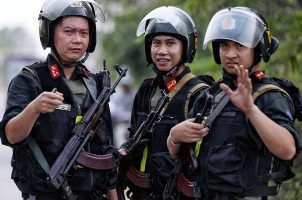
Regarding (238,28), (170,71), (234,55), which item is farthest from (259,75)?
(170,71)

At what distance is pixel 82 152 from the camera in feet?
16.1

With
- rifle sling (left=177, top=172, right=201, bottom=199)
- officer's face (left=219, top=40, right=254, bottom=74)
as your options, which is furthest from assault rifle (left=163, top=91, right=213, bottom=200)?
officer's face (left=219, top=40, right=254, bottom=74)

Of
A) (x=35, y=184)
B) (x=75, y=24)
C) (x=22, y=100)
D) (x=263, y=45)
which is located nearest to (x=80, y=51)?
(x=75, y=24)

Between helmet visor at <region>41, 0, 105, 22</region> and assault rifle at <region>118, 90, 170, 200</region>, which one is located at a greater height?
helmet visor at <region>41, 0, 105, 22</region>

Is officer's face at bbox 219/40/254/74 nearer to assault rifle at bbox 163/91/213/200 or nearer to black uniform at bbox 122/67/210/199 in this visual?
assault rifle at bbox 163/91/213/200

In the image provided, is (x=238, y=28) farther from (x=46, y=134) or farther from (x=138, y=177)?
(x=138, y=177)

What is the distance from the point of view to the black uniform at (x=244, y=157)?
432 centimetres

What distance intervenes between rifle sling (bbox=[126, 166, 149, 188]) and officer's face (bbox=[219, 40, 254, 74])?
4.12 feet

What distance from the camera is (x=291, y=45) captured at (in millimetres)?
7547

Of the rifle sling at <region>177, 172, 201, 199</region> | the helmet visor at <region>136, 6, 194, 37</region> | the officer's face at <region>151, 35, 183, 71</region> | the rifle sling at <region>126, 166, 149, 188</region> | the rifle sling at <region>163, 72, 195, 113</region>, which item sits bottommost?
the rifle sling at <region>126, 166, 149, 188</region>

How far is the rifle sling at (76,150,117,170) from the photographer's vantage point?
491 centimetres

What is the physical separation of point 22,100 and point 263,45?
5.17 ft

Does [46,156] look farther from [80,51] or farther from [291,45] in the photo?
[291,45]

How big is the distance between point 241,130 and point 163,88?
3.93 ft
